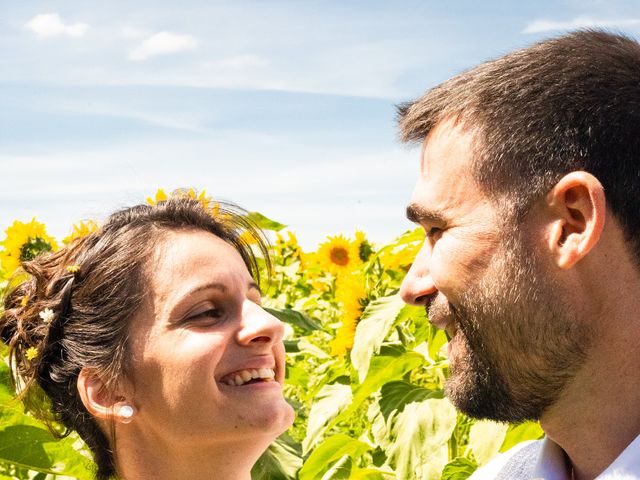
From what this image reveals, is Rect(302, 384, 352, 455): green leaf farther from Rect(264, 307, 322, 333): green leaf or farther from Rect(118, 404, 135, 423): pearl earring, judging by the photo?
Rect(118, 404, 135, 423): pearl earring

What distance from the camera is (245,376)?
2342 mm

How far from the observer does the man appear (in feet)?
6.45

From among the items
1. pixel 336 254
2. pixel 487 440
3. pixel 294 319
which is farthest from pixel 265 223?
pixel 336 254

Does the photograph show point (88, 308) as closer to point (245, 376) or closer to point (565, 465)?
point (245, 376)

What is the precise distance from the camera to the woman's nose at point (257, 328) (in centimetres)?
233

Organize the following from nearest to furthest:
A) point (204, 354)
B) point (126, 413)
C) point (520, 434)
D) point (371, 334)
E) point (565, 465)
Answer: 1. point (565, 465)
2. point (204, 354)
3. point (126, 413)
4. point (520, 434)
5. point (371, 334)

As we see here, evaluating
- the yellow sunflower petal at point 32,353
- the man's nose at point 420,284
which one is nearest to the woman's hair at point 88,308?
the yellow sunflower petal at point 32,353

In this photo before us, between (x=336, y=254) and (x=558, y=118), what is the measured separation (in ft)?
12.9

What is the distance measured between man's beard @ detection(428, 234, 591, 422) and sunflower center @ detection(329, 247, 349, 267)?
3797mm

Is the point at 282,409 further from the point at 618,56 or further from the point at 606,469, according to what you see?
the point at 618,56

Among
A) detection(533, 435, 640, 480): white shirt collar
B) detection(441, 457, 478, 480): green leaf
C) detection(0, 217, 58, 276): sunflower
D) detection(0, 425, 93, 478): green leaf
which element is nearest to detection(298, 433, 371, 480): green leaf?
detection(441, 457, 478, 480): green leaf

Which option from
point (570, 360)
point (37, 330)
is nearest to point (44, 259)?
point (37, 330)

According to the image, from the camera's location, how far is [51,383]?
104 inches

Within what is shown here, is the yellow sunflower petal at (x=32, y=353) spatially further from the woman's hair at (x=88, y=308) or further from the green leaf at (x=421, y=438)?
the green leaf at (x=421, y=438)
